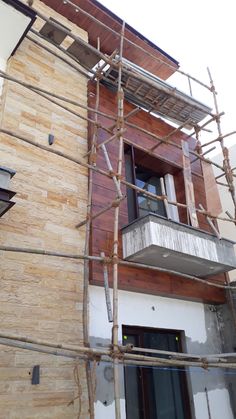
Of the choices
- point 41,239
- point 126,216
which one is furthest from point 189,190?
point 41,239

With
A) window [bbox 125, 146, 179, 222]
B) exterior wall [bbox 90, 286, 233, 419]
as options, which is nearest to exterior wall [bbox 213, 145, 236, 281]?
window [bbox 125, 146, 179, 222]

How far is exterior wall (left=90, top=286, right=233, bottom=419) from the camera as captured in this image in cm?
467

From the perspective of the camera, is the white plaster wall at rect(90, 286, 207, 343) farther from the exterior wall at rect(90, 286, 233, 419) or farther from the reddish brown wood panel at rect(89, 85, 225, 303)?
the reddish brown wood panel at rect(89, 85, 225, 303)

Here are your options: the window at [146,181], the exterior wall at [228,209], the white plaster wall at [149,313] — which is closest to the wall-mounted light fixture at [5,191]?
the white plaster wall at [149,313]

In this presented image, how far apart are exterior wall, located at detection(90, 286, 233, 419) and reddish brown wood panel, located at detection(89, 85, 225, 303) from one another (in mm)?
213

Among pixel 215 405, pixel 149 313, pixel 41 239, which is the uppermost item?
pixel 41 239

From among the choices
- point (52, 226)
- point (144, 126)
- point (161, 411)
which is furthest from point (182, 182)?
point (161, 411)

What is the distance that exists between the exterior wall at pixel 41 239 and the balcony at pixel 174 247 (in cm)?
88

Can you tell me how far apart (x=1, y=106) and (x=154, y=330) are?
4.48m

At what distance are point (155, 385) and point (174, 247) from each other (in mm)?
2296

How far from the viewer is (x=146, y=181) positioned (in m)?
8.09

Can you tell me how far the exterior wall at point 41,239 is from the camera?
4055 mm

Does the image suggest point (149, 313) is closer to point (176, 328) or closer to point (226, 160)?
point (176, 328)

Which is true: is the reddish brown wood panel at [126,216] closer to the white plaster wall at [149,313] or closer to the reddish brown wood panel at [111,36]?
the white plaster wall at [149,313]
